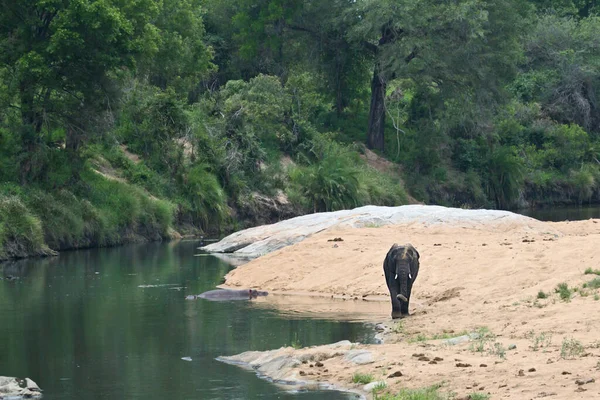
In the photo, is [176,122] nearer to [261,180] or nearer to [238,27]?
[261,180]

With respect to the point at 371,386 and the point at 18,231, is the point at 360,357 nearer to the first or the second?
the point at 371,386

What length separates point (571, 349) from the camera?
13438 mm

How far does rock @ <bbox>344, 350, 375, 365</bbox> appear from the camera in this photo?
47.0 ft

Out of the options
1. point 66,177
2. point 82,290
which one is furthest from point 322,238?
point 66,177

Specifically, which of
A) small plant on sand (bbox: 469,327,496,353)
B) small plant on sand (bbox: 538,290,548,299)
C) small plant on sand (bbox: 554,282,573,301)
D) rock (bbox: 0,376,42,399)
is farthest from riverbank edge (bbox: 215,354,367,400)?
small plant on sand (bbox: 538,290,548,299)

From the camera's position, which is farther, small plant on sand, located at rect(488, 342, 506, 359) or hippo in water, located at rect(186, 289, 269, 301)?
hippo in water, located at rect(186, 289, 269, 301)

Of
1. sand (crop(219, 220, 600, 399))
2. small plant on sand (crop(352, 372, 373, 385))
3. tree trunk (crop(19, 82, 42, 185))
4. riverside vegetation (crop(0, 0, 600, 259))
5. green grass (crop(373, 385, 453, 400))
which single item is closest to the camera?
green grass (crop(373, 385, 453, 400))

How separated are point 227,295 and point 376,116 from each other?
3454cm

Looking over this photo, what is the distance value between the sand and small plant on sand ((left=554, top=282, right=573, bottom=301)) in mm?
102

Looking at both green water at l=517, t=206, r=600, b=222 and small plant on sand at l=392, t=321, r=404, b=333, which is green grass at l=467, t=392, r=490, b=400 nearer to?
small plant on sand at l=392, t=321, r=404, b=333

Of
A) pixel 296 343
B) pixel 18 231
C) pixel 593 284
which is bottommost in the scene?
pixel 296 343

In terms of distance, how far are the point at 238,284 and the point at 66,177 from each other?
1352 centimetres

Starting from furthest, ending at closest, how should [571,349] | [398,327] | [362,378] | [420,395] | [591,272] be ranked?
1. [591,272]
2. [398,327]
3. [362,378]
4. [571,349]
5. [420,395]

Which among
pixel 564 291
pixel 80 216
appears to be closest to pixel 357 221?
pixel 80 216
